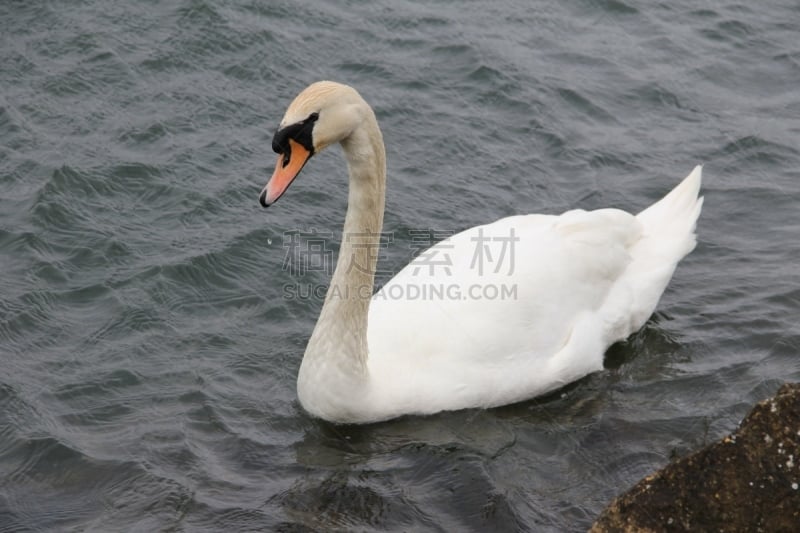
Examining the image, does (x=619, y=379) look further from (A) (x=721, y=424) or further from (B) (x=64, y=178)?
(B) (x=64, y=178)

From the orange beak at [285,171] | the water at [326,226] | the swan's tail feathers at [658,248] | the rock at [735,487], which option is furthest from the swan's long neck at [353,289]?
the rock at [735,487]

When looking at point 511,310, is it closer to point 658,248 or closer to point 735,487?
point 658,248

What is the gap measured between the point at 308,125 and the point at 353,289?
4.49 feet

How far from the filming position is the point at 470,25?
14.4m

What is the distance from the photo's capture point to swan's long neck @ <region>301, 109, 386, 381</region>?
8.02 meters

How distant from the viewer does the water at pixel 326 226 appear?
7.66 m

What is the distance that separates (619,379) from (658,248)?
4.63 feet

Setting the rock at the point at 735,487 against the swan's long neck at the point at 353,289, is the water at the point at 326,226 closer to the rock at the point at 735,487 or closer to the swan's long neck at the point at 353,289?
the swan's long neck at the point at 353,289

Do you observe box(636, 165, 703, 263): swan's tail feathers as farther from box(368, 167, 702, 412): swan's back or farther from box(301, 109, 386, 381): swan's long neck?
box(301, 109, 386, 381): swan's long neck

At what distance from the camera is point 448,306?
856cm

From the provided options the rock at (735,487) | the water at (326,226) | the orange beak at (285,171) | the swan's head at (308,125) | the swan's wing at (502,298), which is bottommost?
the water at (326,226)

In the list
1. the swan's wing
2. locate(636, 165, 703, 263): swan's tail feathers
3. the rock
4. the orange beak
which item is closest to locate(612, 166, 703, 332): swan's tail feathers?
locate(636, 165, 703, 263): swan's tail feathers

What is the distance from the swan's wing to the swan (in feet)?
0.03

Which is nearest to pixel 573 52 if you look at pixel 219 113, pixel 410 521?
pixel 219 113
